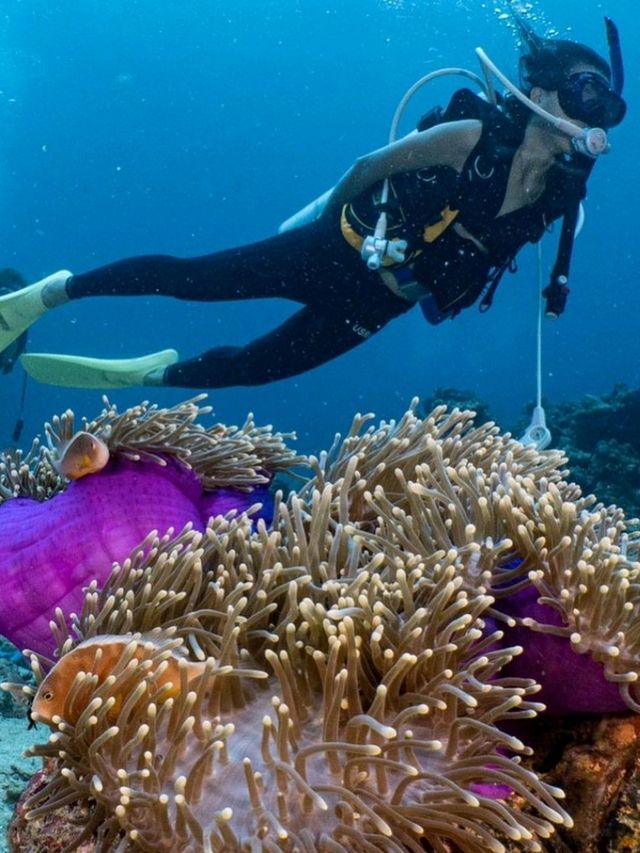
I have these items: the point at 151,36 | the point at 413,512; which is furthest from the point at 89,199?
the point at 413,512

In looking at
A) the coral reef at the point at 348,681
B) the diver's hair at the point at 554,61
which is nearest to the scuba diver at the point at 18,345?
the diver's hair at the point at 554,61

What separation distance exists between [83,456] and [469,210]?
3.62 meters

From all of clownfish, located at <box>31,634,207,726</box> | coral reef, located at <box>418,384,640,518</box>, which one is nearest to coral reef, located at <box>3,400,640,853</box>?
clownfish, located at <box>31,634,207,726</box>

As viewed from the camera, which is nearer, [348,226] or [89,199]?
[348,226]

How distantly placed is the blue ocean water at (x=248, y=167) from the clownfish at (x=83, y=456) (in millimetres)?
45419

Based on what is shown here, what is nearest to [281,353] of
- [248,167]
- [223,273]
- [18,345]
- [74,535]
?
[223,273]

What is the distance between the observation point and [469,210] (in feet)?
16.2

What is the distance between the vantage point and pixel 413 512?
1.95m

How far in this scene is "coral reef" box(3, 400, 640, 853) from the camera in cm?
136

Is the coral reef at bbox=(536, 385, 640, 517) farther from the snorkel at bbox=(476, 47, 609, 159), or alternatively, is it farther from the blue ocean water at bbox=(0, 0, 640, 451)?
the blue ocean water at bbox=(0, 0, 640, 451)

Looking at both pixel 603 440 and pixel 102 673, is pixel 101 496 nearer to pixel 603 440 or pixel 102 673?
pixel 102 673

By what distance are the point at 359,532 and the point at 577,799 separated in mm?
805

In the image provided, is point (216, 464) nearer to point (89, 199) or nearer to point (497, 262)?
point (497, 262)

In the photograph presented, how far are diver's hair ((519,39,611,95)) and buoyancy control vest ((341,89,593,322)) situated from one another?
0.95 ft
